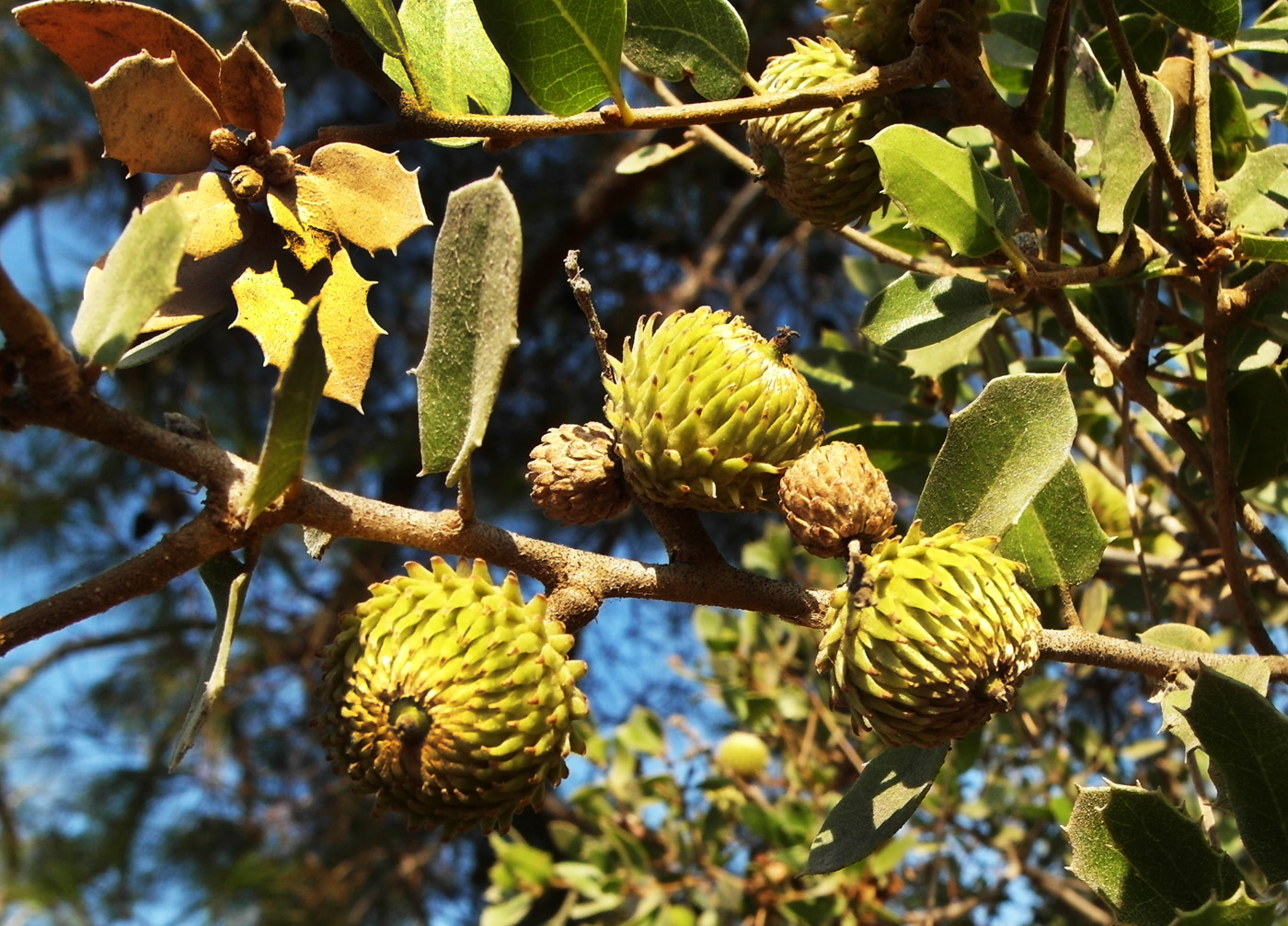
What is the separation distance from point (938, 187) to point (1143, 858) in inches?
23.9

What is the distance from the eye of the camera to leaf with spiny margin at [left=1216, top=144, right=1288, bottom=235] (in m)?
1.14

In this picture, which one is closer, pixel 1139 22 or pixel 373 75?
pixel 373 75

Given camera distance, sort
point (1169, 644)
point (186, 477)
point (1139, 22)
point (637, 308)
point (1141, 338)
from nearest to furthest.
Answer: point (186, 477) < point (1169, 644) < point (1141, 338) < point (1139, 22) < point (637, 308)

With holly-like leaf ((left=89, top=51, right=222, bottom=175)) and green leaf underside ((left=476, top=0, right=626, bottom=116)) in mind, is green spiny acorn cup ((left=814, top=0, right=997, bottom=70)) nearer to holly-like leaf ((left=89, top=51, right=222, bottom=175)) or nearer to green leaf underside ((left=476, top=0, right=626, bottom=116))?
green leaf underside ((left=476, top=0, right=626, bottom=116))

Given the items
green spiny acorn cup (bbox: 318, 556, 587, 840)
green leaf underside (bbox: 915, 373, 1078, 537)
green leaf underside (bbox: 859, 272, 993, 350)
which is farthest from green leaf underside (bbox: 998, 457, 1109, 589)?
green spiny acorn cup (bbox: 318, 556, 587, 840)

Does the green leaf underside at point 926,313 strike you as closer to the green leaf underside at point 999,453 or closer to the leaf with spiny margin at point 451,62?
the green leaf underside at point 999,453

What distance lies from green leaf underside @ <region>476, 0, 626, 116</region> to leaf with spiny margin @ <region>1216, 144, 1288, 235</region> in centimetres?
69

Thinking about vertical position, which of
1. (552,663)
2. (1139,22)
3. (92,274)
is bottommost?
(552,663)

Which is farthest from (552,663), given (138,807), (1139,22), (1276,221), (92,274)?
(138,807)

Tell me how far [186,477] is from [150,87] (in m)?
0.37

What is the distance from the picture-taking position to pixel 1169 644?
1.05 metres

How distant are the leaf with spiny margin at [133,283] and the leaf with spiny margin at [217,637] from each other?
0.20 meters

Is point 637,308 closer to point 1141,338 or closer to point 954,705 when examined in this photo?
point 1141,338

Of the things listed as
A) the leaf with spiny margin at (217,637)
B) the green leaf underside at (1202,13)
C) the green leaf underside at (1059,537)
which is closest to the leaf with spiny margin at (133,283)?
the leaf with spiny margin at (217,637)
